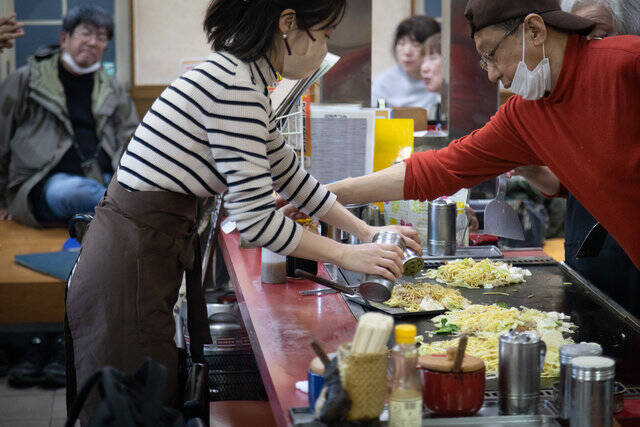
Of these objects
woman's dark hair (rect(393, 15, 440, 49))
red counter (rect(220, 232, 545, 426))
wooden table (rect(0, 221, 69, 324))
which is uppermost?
woman's dark hair (rect(393, 15, 440, 49))

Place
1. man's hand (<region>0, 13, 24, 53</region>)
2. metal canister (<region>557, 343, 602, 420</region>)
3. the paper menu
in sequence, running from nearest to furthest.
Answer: metal canister (<region>557, 343, 602, 420</region>)
the paper menu
man's hand (<region>0, 13, 24, 53</region>)

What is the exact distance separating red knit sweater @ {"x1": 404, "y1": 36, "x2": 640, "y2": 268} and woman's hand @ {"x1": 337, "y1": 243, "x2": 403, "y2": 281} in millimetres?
681

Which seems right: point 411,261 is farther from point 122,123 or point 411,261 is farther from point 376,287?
point 122,123

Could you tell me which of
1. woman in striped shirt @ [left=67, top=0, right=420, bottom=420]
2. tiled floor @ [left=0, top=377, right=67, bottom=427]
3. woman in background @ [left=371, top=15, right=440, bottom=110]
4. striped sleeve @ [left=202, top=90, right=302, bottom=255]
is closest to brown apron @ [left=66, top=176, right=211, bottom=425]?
woman in striped shirt @ [left=67, top=0, right=420, bottom=420]

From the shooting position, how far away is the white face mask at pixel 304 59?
5.95ft

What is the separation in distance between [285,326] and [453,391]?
653 millimetres

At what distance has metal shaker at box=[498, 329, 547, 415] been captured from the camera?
1.36 m

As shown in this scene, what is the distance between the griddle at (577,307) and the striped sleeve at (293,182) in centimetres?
29

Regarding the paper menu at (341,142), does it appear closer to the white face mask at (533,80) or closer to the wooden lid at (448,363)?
the white face mask at (533,80)

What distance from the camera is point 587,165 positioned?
2062 millimetres

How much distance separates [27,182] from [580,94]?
4.35 m

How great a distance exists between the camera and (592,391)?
1.28 metres

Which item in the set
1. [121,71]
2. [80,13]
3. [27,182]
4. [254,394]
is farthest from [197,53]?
[254,394]

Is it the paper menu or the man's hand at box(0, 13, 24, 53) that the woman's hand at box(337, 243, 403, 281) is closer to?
the paper menu
